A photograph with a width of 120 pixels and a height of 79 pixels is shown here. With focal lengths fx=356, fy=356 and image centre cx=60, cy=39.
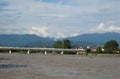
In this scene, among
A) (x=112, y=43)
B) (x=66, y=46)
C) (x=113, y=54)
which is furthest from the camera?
(x=66, y=46)

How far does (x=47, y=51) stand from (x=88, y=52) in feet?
86.1

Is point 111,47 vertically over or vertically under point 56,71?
over

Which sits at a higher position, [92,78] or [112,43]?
[112,43]

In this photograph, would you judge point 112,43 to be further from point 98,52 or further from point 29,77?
point 29,77

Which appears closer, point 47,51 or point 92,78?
point 92,78

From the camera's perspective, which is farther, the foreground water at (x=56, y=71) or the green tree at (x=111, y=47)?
the green tree at (x=111, y=47)

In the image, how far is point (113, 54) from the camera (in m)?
154

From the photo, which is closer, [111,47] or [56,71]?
[56,71]

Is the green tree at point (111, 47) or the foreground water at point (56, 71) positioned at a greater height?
the green tree at point (111, 47)

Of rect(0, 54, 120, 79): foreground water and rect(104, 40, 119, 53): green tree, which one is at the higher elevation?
rect(104, 40, 119, 53): green tree

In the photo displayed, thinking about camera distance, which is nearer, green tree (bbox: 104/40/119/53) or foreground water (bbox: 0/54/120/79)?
foreground water (bbox: 0/54/120/79)

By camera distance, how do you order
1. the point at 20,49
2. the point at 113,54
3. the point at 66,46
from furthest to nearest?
1. the point at 66,46
2. the point at 20,49
3. the point at 113,54

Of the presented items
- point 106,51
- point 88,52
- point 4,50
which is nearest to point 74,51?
point 88,52

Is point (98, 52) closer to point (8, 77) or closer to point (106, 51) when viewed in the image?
point (106, 51)
